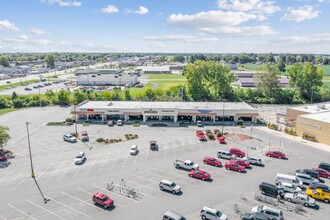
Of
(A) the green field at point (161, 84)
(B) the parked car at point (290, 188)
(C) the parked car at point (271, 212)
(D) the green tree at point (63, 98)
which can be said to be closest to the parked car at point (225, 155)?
(B) the parked car at point (290, 188)

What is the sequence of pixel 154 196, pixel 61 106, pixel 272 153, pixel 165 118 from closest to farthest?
1. pixel 154 196
2. pixel 272 153
3. pixel 165 118
4. pixel 61 106

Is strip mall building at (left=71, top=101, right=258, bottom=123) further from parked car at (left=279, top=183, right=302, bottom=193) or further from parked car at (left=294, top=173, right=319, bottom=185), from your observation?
parked car at (left=279, top=183, right=302, bottom=193)

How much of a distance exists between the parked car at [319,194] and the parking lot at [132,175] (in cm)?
82

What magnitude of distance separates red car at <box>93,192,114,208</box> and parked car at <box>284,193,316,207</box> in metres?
19.7

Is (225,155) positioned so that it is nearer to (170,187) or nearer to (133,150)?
(170,187)

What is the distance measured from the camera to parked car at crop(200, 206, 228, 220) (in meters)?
25.4

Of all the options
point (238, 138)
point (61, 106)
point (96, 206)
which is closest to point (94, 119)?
point (61, 106)

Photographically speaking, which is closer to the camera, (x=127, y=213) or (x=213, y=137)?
(x=127, y=213)

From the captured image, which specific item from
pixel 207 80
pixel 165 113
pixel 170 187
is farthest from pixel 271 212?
pixel 207 80

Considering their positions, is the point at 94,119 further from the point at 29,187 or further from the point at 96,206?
the point at 96,206

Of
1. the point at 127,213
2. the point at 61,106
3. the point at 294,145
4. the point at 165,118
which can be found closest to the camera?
the point at 127,213

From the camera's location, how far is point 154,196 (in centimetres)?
3020

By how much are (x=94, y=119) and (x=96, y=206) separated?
130 feet

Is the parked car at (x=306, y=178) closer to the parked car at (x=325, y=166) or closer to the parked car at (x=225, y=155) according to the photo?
the parked car at (x=325, y=166)
